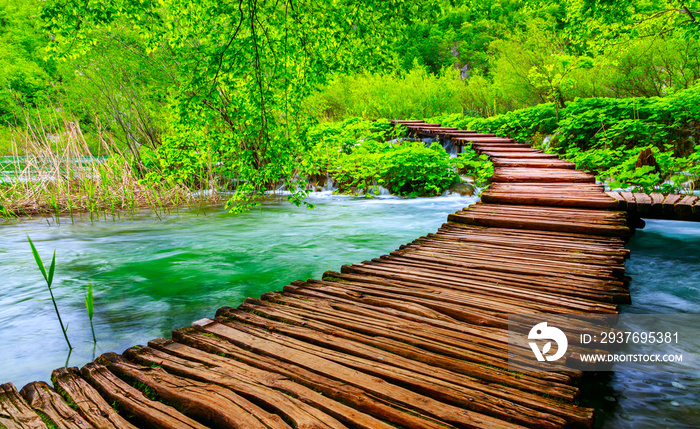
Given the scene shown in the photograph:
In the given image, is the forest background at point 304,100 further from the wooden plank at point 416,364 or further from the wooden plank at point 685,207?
the wooden plank at point 416,364

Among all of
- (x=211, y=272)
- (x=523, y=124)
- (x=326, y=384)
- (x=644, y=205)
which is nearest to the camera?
(x=326, y=384)

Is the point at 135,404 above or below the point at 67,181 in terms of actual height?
below

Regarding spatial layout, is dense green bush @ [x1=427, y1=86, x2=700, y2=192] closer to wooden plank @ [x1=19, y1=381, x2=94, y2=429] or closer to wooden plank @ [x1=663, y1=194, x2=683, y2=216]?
wooden plank @ [x1=663, y1=194, x2=683, y2=216]

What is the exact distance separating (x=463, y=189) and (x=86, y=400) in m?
9.40

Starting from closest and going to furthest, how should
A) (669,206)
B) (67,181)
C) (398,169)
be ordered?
(669,206) → (67,181) → (398,169)

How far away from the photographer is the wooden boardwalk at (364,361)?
1528mm

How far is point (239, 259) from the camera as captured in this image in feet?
18.8

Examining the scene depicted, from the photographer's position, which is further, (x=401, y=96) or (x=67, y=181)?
(x=401, y=96)

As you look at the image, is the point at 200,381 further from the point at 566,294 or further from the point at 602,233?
the point at 602,233

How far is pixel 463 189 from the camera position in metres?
10.1

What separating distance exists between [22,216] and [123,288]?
5.15m

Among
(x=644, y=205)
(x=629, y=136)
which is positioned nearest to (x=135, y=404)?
(x=644, y=205)

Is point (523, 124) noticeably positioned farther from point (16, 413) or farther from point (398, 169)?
point (16, 413)

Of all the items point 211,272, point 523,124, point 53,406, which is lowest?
point 211,272
